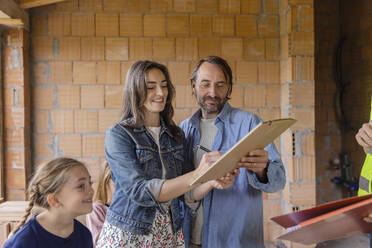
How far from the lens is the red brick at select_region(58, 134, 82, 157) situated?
9.36 feet

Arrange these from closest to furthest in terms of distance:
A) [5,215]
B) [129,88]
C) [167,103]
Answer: [129,88], [167,103], [5,215]

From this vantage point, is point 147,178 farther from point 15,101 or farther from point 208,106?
point 15,101

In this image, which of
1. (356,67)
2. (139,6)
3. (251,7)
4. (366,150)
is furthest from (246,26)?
(356,67)

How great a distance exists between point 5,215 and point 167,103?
1624 millimetres

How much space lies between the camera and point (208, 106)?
1.74m

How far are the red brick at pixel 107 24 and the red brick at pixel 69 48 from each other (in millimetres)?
214

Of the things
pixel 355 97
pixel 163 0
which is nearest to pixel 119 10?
pixel 163 0

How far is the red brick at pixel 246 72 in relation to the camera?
2.95 meters

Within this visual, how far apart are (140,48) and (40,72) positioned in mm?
924

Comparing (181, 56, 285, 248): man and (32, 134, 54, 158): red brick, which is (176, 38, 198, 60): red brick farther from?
(32, 134, 54, 158): red brick

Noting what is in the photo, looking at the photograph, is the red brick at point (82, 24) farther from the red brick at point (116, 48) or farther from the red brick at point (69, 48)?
the red brick at point (116, 48)

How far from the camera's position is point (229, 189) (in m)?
1.62

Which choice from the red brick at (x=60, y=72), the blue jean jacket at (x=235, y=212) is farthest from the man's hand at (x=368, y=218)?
the red brick at (x=60, y=72)

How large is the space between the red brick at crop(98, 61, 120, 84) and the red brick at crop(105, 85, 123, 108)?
55 mm
